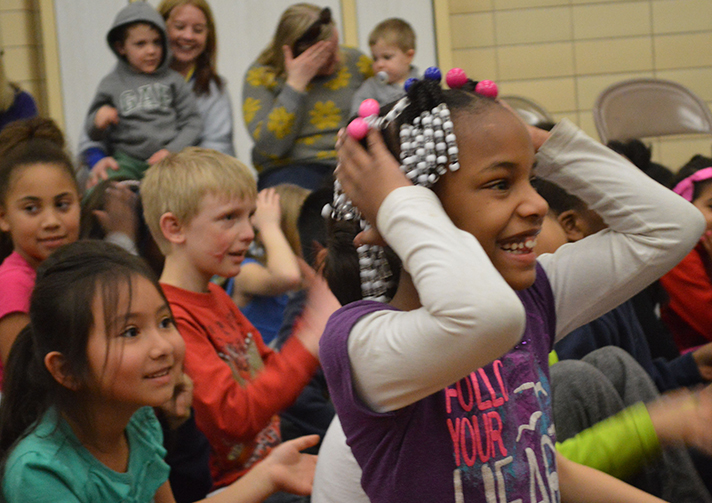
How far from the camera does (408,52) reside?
13.8ft

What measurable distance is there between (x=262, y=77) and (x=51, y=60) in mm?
2888

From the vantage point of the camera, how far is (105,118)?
3.30 meters

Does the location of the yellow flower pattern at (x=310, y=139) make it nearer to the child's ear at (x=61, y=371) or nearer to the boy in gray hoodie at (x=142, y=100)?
the boy in gray hoodie at (x=142, y=100)

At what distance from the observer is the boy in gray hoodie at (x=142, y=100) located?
3.34 m

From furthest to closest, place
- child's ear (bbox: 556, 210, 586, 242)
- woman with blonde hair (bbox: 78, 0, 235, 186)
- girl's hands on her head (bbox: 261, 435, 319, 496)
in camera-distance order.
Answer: woman with blonde hair (bbox: 78, 0, 235, 186)
child's ear (bbox: 556, 210, 586, 242)
girl's hands on her head (bbox: 261, 435, 319, 496)

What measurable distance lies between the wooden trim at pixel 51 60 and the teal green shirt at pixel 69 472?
452cm

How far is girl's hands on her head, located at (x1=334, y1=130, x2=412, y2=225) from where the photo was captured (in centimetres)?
105

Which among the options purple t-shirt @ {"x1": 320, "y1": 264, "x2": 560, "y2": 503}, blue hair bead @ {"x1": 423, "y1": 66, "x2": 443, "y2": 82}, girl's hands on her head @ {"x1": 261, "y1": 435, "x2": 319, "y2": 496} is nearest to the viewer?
purple t-shirt @ {"x1": 320, "y1": 264, "x2": 560, "y2": 503}

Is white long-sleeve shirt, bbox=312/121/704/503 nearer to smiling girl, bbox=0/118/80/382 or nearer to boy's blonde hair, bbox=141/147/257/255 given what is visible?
boy's blonde hair, bbox=141/147/257/255

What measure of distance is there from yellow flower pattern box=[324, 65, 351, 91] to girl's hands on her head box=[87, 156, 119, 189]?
95 cm

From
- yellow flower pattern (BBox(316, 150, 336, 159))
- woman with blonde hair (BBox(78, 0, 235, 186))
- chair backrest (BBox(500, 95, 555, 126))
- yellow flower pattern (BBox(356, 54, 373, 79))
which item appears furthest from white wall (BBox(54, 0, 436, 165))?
yellow flower pattern (BBox(316, 150, 336, 159))

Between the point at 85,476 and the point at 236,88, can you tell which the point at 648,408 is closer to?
the point at 85,476

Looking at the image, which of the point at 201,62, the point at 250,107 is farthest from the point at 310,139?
the point at 201,62

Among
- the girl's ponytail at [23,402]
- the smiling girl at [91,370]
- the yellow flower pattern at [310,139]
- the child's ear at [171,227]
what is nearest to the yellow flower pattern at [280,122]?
the yellow flower pattern at [310,139]
